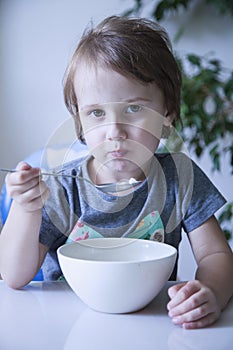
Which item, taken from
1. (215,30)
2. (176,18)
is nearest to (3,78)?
(176,18)

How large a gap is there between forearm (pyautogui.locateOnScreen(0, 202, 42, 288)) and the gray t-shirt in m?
0.03

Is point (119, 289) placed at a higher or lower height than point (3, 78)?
lower

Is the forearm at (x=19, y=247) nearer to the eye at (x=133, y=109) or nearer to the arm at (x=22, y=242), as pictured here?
Answer: the arm at (x=22, y=242)

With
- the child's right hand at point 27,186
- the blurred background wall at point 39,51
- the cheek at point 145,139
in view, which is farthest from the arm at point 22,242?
the blurred background wall at point 39,51

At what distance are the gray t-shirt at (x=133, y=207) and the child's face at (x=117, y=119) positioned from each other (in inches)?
1.7

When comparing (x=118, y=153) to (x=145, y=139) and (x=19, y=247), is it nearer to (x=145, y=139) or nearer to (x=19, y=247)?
(x=145, y=139)

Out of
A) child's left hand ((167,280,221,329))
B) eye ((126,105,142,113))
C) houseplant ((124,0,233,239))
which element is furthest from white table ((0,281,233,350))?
houseplant ((124,0,233,239))

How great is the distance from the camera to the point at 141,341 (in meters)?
0.49

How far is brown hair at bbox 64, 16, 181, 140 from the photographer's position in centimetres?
71

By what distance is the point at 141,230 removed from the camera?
0.68m

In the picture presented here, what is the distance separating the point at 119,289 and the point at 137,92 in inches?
10.8

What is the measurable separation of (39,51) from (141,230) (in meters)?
1.29

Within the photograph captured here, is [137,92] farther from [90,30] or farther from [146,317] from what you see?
[146,317]

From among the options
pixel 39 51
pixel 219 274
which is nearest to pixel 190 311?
pixel 219 274
